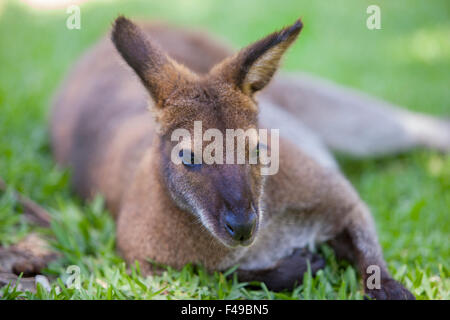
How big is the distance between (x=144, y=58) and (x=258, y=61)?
0.71m

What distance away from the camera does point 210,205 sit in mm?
3012

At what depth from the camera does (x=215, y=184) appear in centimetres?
299

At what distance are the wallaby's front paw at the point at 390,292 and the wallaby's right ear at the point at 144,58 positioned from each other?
1803mm

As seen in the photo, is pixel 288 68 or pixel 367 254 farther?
pixel 288 68

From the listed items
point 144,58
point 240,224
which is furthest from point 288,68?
point 240,224

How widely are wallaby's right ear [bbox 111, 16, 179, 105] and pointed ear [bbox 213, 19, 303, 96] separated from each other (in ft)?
1.18

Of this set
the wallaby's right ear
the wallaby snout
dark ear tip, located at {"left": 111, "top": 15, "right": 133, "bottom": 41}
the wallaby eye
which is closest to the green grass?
the wallaby snout

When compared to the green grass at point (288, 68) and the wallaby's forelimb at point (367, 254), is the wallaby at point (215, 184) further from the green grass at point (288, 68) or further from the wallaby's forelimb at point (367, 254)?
the green grass at point (288, 68)

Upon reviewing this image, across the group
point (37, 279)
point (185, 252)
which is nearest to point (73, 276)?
point (37, 279)

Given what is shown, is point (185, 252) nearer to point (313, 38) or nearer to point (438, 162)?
point (438, 162)

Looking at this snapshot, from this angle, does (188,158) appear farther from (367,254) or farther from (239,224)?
(367,254)

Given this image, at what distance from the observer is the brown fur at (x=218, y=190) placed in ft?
10.2

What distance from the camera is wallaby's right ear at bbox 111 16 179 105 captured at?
10.7ft

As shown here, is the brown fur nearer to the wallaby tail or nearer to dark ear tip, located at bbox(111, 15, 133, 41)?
dark ear tip, located at bbox(111, 15, 133, 41)
